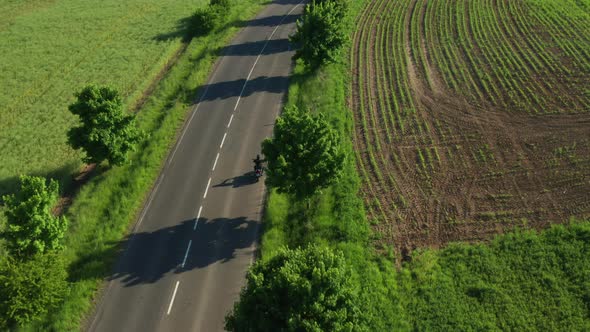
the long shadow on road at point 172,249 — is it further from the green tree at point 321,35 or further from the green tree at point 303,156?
the green tree at point 321,35

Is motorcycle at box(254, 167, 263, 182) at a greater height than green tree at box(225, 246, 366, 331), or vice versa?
green tree at box(225, 246, 366, 331)

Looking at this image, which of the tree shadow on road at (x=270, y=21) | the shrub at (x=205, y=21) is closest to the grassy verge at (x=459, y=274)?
the shrub at (x=205, y=21)

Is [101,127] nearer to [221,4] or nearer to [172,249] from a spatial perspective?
[172,249]

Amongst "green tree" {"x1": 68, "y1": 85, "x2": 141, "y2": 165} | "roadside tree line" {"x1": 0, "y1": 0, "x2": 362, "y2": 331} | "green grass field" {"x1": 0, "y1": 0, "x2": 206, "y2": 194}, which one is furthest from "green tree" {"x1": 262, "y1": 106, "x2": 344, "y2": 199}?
"green grass field" {"x1": 0, "y1": 0, "x2": 206, "y2": 194}

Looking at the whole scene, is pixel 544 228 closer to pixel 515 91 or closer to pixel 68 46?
pixel 515 91

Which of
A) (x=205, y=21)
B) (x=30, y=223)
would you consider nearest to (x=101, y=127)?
(x=30, y=223)

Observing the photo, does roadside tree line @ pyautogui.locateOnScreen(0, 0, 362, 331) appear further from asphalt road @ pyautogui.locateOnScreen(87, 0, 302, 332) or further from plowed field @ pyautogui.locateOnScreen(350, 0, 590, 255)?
plowed field @ pyautogui.locateOnScreen(350, 0, 590, 255)
